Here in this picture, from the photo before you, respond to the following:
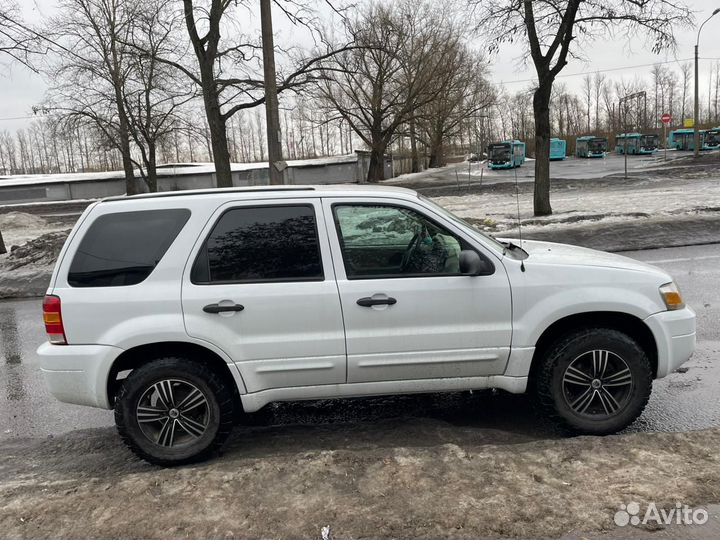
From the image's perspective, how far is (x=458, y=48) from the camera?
40156mm

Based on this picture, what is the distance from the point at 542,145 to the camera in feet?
49.9

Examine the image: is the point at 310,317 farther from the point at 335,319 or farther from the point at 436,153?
the point at 436,153

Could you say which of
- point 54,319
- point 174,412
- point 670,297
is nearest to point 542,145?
point 670,297

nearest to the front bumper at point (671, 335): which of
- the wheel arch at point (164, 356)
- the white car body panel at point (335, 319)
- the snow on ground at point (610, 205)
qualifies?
the white car body panel at point (335, 319)

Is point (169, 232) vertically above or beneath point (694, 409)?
above

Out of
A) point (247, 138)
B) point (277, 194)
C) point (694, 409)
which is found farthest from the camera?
point (247, 138)

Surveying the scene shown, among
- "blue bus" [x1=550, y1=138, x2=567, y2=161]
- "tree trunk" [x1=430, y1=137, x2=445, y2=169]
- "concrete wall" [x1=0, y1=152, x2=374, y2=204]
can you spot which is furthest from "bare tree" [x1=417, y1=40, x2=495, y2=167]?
"blue bus" [x1=550, y1=138, x2=567, y2=161]

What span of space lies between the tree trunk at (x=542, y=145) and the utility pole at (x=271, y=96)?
7417 millimetres

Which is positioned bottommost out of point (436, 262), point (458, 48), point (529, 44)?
point (436, 262)

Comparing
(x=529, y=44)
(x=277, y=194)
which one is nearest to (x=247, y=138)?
(x=529, y=44)

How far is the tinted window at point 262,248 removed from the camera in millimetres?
3729

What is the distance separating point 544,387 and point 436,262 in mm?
1114

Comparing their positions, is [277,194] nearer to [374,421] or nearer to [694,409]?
[374,421]

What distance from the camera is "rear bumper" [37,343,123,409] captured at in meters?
3.62
